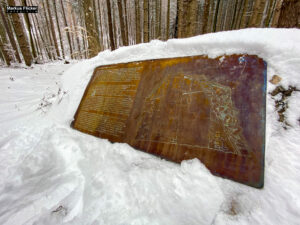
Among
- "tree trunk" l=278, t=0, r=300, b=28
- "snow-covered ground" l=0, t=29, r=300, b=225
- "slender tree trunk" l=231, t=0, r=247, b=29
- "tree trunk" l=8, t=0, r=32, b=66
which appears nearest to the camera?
"snow-covered ground" l=0, t=29, r=300, b=225

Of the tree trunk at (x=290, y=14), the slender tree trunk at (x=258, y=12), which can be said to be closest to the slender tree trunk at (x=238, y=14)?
the slender tree trunk at (x=258, y=12)

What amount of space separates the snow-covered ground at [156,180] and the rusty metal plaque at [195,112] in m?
0.09

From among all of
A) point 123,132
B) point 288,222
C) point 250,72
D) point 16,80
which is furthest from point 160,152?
point 16,80

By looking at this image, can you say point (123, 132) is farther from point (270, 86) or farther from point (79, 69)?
point (79, 69)

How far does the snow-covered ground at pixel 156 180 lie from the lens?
780 millimetres

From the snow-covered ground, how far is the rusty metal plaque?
9cm

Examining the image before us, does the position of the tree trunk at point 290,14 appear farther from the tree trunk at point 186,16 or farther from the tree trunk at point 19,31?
the tree trunk at point 19,31

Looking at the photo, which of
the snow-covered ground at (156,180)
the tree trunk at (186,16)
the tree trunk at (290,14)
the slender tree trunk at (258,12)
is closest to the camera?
the snow-covered ground at (156,180)

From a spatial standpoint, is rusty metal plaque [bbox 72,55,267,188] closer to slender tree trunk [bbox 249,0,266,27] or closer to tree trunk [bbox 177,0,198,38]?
tree trunk [bbox 177,0,198,38]

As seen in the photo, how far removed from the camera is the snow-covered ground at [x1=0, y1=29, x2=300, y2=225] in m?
0.78

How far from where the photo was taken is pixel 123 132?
5.13 ft

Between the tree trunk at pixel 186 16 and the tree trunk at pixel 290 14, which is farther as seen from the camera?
the tree trunk at pixel 186 16

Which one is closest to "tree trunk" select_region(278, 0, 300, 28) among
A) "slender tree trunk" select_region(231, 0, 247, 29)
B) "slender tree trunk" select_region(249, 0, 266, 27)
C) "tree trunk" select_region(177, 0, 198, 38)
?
"tree trunk" select_region(177, 0, 198, 38)

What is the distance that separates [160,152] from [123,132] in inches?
20.9
